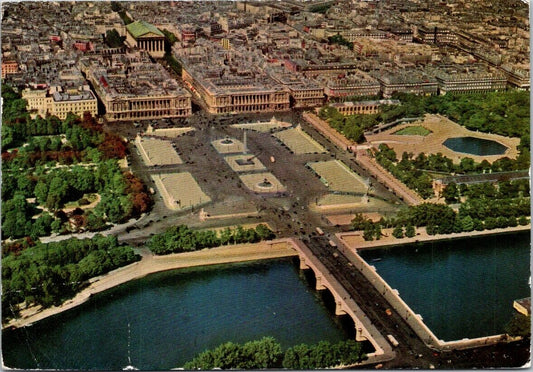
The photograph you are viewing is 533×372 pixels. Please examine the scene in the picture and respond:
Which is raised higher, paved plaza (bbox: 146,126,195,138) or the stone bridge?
paved plaza (bbox: 146,126,195,138)

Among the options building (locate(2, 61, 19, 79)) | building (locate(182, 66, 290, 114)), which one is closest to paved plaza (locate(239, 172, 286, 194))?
building (locate(182, 66, 290, 114))

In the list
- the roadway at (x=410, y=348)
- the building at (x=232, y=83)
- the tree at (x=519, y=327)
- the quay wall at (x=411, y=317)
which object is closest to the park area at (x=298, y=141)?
the building at (x=232, y=83)

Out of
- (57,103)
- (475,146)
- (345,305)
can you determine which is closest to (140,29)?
(57,103)

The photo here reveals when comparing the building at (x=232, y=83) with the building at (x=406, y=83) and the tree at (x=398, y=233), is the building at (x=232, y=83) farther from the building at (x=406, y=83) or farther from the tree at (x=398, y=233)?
the tree at (x=398, y=233)

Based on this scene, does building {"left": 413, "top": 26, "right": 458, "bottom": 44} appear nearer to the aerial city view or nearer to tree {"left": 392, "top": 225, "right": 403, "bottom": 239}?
the aerial city view

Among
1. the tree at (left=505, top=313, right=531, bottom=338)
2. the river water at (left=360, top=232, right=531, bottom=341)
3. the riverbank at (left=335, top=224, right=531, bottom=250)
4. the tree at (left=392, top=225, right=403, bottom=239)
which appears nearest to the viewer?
the tree at (left=505, top=313, right=531, bottom=338)

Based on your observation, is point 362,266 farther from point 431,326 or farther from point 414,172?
point 414,172

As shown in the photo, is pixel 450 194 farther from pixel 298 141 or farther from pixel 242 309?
pixel 242 309
